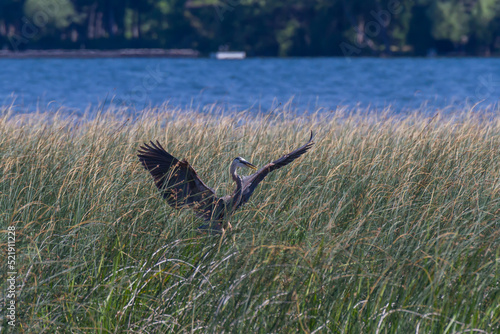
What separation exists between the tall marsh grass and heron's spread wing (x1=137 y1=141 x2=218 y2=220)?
11 centimetres

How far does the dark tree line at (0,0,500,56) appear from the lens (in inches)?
2062

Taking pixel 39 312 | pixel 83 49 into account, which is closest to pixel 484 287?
pixel 39 312

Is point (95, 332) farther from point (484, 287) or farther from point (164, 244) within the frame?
point (484, 287)

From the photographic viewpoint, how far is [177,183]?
3.94 m

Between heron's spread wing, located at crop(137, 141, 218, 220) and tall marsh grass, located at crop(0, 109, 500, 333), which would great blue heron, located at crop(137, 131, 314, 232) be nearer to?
heron's spread wing, located at crop(137, 141, 218, 220)

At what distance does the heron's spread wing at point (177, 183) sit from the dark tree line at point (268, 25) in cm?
4925

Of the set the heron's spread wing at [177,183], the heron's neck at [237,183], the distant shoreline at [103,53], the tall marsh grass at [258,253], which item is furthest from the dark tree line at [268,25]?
the heron's neck at [237,183]

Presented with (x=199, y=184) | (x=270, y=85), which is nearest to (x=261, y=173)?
(x=199, y=184)

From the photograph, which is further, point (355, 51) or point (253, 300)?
point (355, 51)

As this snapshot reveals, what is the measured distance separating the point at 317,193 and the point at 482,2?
50.8m

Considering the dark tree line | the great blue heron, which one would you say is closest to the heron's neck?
the great blue heron

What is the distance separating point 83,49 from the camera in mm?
65750

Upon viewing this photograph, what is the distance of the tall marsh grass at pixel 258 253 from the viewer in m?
3.31

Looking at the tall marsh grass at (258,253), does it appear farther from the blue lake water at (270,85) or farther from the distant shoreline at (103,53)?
the distant shoreline at (103,53)
